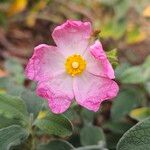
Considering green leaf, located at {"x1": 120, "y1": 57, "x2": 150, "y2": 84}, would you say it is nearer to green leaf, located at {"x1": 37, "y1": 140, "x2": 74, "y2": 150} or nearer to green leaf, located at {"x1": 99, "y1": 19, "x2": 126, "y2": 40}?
green leaf, located at {"x1": 37, "y1": 140, "x2": 74, "y2": 150}

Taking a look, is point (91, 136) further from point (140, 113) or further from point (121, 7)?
point (121, 7)

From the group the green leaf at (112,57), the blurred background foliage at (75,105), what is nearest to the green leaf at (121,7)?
the blurred background foliage at (75,105)

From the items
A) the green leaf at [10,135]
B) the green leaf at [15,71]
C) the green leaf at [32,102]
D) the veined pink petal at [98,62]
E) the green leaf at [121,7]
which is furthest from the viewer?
the green leaf at [121,7]

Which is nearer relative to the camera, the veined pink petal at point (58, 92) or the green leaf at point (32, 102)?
the veined pink petal at point (58, 92)

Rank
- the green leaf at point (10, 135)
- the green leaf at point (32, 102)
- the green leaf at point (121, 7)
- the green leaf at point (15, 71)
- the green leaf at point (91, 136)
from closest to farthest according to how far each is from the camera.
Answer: the green leaf at point (10, 135) < the green leaf at point (32, 102) < the green leaf at point (91, 136) < the green leaf at point (15, 71) < the green leaf at point (121, 7)

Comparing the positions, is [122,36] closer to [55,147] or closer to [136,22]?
[136,22]

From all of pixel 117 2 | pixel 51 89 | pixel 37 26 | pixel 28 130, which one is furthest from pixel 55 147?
pixel 37 26

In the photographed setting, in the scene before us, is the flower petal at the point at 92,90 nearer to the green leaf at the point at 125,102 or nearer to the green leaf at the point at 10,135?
the green leaf at the point at 10,135
